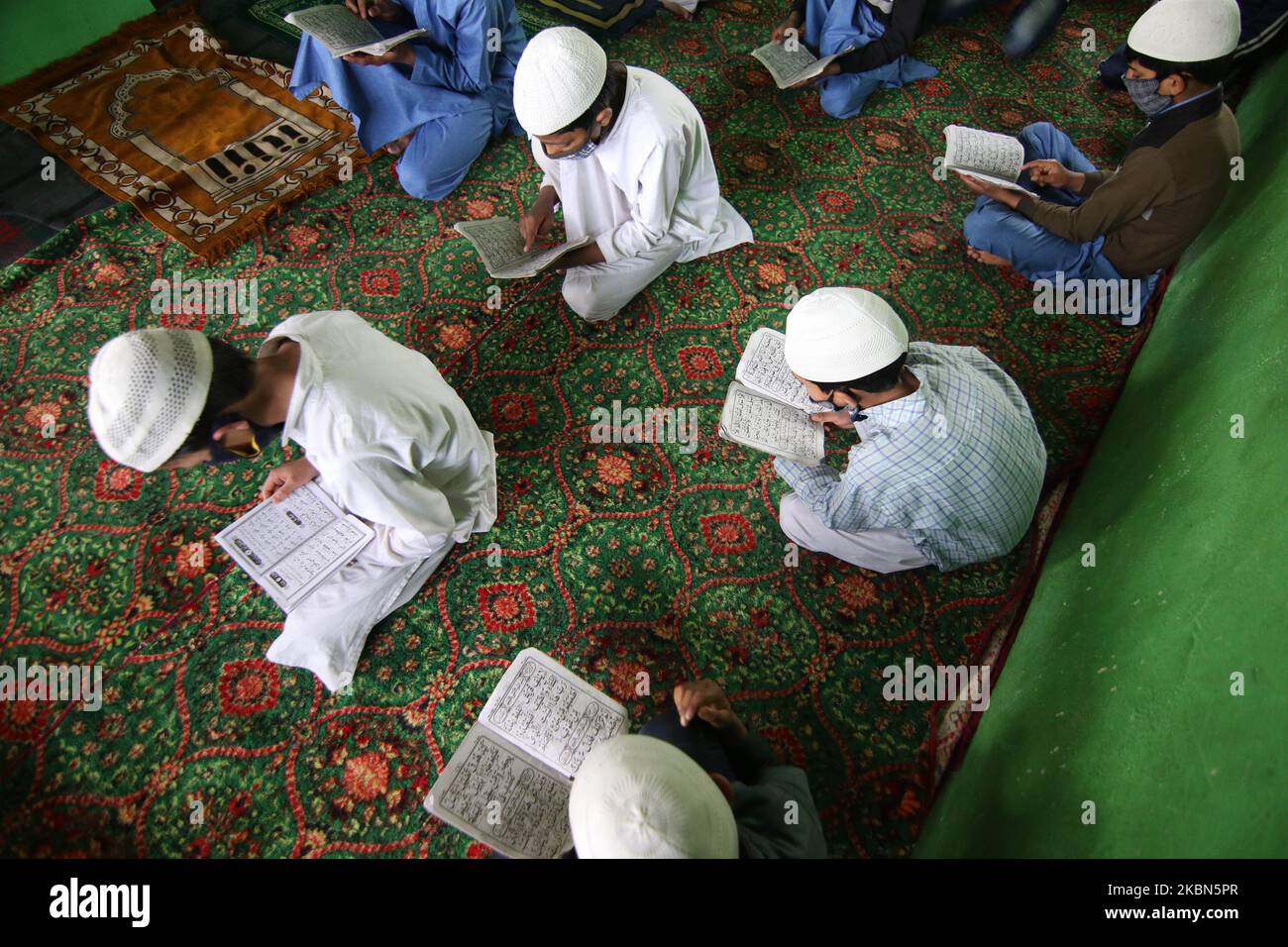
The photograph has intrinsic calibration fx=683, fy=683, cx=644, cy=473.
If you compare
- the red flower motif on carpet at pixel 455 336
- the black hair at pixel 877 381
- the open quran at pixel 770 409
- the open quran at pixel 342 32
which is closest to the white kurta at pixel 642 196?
the red flower motif on carpet at pixel 455 336

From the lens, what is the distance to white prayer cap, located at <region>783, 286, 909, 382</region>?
175 centimetres

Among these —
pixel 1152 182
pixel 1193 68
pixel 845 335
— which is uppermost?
pixel 1193 68

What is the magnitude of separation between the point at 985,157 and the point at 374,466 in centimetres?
271

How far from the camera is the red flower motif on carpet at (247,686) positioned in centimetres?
202

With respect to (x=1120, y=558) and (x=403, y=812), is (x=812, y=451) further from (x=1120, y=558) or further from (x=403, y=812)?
(x=403, y=812)

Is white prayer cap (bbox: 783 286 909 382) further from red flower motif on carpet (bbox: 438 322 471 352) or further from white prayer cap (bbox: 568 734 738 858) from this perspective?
red flower motif on carpet (bbox: 438 322 471 352)

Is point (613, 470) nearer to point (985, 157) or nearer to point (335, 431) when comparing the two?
point (335, 431)

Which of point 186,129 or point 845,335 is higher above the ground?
point 845,335

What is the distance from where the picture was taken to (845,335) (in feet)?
5.75

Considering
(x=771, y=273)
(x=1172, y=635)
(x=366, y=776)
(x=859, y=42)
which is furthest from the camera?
(x=859, y=42)

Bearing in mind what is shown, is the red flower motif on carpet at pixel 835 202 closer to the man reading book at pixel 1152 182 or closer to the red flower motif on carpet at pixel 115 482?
the man reading book at pixel 1152 182

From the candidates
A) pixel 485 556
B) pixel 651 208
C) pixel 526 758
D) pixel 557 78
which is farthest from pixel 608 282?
A: pixel 526 758

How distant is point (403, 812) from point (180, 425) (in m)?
1.17

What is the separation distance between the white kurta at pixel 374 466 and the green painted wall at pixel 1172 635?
1.62 meters
